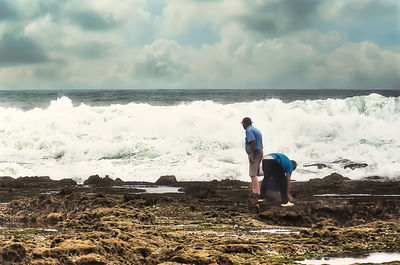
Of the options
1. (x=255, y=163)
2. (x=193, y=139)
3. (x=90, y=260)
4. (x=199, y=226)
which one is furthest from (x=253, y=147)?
(x=193, y=139)

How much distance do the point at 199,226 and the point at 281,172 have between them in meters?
2.35

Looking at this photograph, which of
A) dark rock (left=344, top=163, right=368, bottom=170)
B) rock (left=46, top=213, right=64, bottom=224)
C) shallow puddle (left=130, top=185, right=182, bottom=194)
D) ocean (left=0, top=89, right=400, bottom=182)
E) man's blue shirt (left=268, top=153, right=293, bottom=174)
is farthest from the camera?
ocean (left=0, top=89, right=400, bottom=182)

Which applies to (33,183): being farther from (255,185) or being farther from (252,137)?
(252,137)

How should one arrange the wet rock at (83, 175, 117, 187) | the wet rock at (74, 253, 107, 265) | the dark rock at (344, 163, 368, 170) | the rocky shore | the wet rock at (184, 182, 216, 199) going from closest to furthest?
the wet rock at (74, 253, 107, 265), the rocky shore, the wet rock at (184, 182, 216, 199), the wet rock at (83, 175, 117, 187), the dark rock at (344, 163, 368, 170)

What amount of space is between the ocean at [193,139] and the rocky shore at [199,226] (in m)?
3.72

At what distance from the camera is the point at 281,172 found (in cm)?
942

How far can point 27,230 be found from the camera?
7.53m

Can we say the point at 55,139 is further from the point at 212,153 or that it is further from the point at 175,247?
the point at 175,247

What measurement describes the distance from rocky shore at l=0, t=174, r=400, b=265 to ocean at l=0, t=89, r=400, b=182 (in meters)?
3.72

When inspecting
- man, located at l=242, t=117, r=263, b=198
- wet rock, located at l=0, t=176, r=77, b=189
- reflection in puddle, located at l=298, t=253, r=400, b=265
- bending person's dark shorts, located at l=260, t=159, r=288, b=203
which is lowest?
wet rock, located at l=0, t=176, r=77, b=189

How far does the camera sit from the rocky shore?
5.57 m

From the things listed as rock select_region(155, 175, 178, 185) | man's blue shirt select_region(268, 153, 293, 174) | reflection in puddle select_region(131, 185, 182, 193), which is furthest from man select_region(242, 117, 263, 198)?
rock select_region(155, 175, 178, 185)

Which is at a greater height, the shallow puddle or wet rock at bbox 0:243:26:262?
wet rock at bbox 0:243:26:262

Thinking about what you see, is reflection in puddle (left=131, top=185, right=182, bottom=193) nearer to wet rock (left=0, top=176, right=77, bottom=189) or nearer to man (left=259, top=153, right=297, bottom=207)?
wet rock (left=0, top=176, right=77, bottom=189)
